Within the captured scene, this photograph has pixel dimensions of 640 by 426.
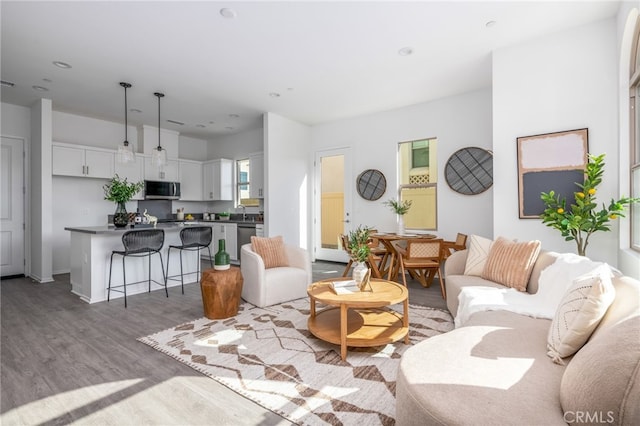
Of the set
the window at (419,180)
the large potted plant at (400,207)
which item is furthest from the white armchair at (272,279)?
the window at (419,180)

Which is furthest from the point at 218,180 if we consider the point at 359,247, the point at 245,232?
the point at 359,247

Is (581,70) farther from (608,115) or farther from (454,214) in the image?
(454,214)

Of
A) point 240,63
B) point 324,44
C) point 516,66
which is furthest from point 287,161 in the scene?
point 516,66

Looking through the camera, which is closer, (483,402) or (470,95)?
(483,402)

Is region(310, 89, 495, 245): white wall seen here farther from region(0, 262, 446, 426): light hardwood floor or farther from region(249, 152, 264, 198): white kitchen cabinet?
region(0, 262, 446, 426): light hardwood floor

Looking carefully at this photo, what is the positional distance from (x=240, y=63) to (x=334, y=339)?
3331 millimetres

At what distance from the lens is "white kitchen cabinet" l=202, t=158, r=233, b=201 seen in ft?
24.2

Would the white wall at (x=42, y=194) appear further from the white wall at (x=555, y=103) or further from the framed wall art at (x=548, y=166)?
the framed wall art at (x=548, y=166)

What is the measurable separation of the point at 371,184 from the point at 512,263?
11.0 ft

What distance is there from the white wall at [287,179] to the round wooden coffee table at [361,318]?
3139mm

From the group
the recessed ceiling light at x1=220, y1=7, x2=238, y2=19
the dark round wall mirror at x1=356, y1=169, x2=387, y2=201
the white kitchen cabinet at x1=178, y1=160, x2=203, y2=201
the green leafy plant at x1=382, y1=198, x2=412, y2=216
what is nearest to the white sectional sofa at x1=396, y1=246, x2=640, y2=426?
the recessed ceiling light at x1=220, y1=7, x2=238, y2=19

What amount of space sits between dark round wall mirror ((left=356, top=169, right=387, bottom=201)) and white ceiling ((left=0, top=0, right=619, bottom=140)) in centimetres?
130

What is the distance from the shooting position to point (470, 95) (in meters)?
4.94

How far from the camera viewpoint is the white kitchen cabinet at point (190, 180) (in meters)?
7.26
